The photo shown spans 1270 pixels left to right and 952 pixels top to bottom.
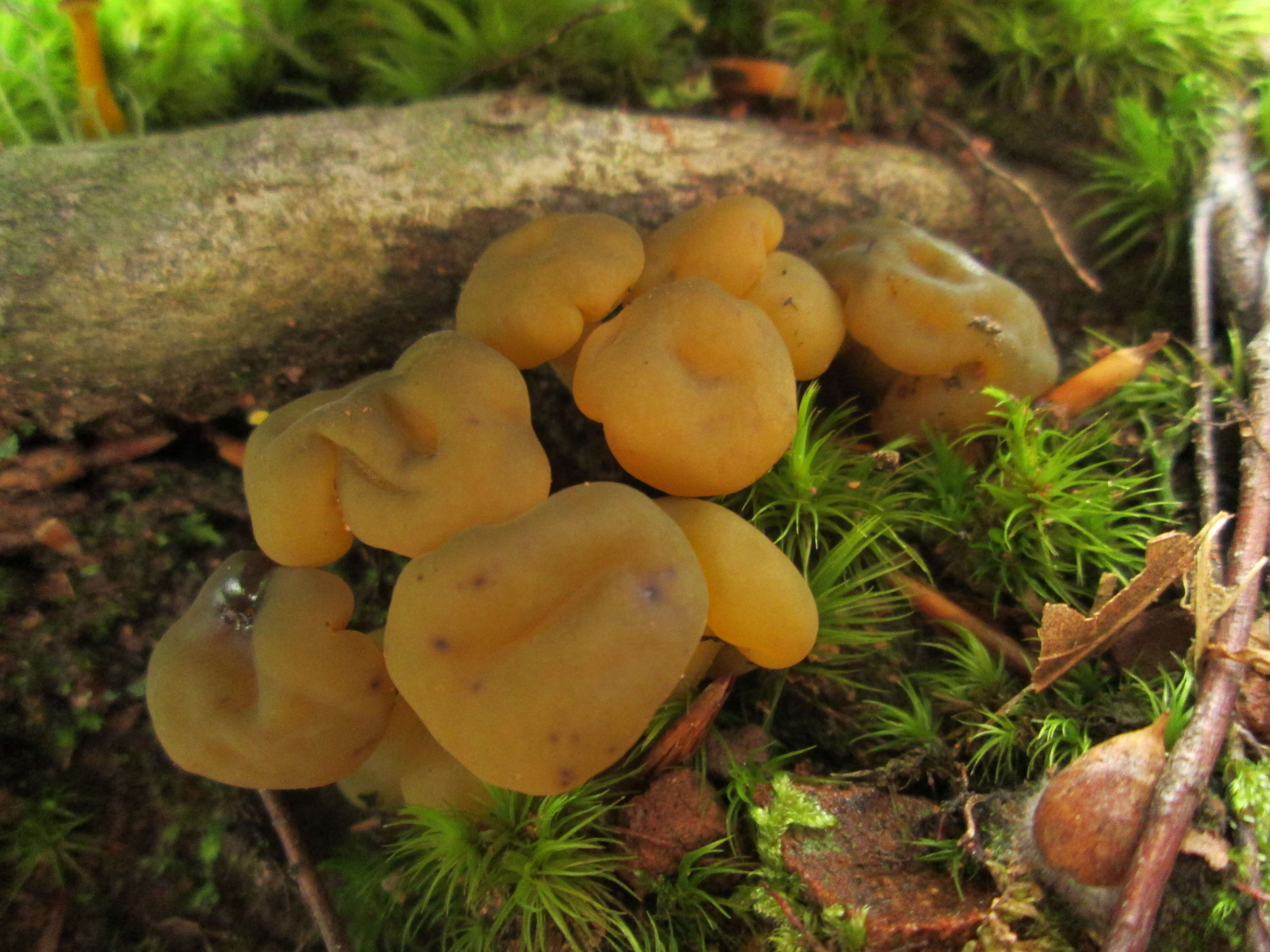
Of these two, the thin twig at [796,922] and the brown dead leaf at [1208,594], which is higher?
the brown dead leaf at [1208,594]

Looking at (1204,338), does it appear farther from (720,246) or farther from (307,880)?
(307,880)

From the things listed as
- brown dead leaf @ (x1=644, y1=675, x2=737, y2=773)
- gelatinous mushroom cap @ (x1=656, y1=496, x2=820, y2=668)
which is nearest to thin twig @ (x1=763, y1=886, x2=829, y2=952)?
brown dead leaf @ (x1=644, y1=675, x2=737, y2=773)

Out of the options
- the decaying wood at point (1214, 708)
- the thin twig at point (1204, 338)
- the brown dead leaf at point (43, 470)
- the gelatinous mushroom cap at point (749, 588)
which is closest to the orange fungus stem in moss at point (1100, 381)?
the thin twig at point (1204, 338)

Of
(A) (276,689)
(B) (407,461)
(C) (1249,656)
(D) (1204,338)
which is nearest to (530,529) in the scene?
(B) (407,461)

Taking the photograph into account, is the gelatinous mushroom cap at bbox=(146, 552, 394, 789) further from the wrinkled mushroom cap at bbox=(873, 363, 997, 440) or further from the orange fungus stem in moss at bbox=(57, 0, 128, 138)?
the orange fungus stem in moss at bbox=(57, 0, 128, 138)

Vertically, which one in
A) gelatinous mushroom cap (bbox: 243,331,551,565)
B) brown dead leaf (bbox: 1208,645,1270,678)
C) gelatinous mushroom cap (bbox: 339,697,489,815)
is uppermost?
gelatinous mushroom cap (bbox: 243,331,551,565)

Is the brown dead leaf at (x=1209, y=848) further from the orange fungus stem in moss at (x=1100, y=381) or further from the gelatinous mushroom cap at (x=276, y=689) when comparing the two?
the gelatinous mushroom cap at (x=276, y=689)
